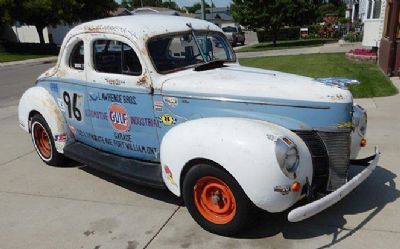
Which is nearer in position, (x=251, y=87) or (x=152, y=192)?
(x=251, y=87)

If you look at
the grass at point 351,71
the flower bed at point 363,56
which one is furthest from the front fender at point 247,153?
the flower bed at point 363,56

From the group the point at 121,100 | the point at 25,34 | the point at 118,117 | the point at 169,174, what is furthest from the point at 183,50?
the point at 25,34

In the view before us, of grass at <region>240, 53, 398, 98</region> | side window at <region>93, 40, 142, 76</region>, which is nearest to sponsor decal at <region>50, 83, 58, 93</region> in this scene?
side window at <region>93, 40, 142, 76</region>

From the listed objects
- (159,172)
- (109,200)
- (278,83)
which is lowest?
(109,200)

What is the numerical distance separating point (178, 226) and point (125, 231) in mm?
498

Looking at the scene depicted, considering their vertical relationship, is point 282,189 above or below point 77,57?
below

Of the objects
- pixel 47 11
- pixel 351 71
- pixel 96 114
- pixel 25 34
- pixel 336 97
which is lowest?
pixel 25 34

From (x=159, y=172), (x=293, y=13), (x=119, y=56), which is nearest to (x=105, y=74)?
(x=119, y=56)

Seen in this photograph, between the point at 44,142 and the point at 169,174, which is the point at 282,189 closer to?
the point at 169,174

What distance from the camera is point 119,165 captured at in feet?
15.6

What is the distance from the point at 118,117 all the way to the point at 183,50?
1032 millimetres

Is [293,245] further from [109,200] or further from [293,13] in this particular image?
[293,13]

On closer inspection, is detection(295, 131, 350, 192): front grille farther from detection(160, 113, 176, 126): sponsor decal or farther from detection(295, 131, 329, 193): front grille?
A: detection(160, 113, 176, 126): sponsor decal

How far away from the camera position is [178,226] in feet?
13.6
